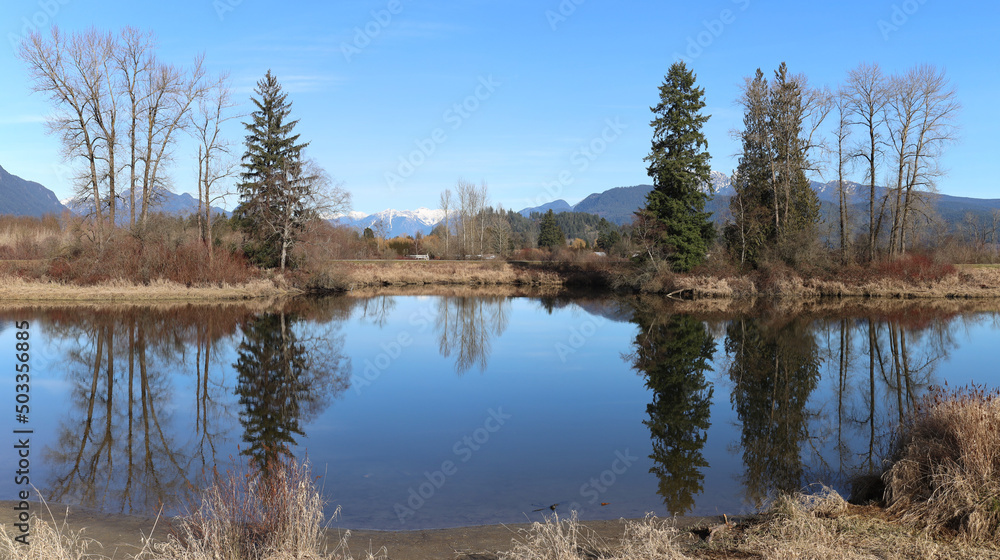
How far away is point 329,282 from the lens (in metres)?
39.0

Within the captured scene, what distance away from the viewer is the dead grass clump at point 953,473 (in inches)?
224

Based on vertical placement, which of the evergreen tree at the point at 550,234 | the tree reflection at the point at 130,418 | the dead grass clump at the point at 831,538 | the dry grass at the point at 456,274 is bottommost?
the tree reflection at the point at 130,418

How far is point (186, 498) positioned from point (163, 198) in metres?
33.1

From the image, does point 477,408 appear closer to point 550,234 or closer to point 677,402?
point 677,402

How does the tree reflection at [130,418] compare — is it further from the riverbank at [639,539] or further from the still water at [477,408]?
the riverbank at [639,539]

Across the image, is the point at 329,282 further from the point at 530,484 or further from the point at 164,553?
the point at 164,553

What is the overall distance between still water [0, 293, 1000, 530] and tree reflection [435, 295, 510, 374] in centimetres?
A: 18

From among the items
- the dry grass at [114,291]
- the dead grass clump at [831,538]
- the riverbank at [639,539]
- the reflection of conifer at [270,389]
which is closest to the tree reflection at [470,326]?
the reflection of conifer at [270,389]

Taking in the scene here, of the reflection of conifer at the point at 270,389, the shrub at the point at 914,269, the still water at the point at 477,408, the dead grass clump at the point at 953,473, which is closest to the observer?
the dead grass clump at the point at 953,473

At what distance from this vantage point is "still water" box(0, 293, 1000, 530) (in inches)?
310

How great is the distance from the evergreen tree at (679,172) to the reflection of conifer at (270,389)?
77.7 ft

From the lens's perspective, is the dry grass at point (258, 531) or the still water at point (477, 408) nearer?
the dry grass at point (258, 531)

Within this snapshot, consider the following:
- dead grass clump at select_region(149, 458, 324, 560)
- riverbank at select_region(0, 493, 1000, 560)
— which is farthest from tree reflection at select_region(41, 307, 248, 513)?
dead grass clump at select_region(149, 458, 324, 560)

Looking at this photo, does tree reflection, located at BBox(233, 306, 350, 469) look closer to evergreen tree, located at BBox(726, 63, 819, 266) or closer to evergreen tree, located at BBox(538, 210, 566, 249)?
evergreen tree, located at BBox(726, 63, 819, 266)
